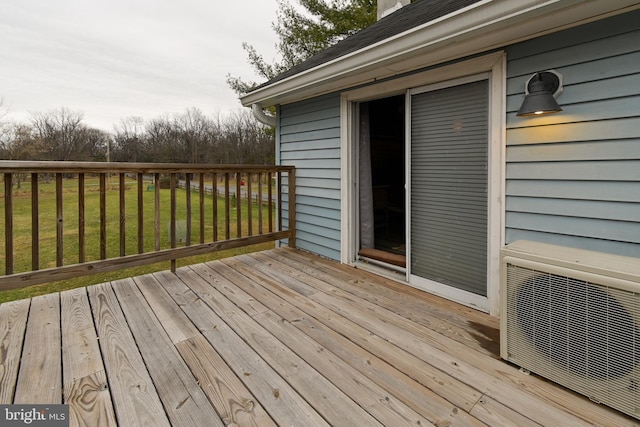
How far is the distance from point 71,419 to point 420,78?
10.4 feet

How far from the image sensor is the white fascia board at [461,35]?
1703mm

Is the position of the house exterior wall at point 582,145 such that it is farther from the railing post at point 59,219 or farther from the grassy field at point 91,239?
the grassy field at point 91,239

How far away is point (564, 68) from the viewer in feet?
6.45

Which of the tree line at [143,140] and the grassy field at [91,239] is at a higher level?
the tree line at [143,140]

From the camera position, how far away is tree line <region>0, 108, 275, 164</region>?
11914 millimetres

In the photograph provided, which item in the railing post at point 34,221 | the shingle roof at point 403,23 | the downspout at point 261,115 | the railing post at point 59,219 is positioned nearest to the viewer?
the shingle roof at point 403,23

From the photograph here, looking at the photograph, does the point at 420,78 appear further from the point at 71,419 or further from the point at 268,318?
the point at 71,419

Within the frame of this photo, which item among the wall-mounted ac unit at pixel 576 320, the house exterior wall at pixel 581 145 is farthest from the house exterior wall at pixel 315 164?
the wall-mounted ac unit at pixel 576 320

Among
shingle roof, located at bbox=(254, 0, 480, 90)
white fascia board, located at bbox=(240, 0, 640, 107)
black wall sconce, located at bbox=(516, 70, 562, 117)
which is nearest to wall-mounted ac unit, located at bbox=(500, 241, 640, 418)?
black wall sconce, located at bbox=(516, 70, 562, 117)

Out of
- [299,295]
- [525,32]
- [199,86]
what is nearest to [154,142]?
[199,86]

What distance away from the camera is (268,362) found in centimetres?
173

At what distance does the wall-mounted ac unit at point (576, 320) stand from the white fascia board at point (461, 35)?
1.34 meters

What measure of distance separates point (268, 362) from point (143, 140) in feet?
57.8

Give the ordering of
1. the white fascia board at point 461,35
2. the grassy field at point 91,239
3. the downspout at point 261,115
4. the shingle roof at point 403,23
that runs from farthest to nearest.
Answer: the downspout at point 261,115
the grassy field at point 91,239
the shingle roof at point 403,23
the white fascia board at point 461,35
